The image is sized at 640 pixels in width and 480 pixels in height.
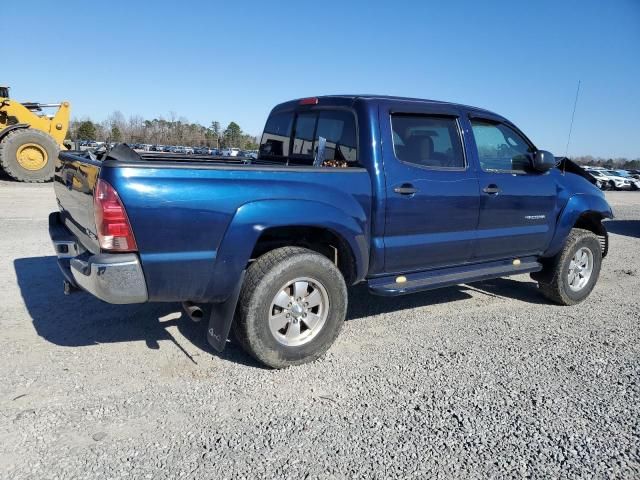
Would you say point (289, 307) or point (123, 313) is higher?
point (289, 307)

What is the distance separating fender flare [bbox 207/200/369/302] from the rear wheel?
14.0m

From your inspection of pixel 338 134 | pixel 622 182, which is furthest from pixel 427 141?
pixel 622 182

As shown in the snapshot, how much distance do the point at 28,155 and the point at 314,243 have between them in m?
14.2

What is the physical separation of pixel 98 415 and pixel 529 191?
410 centimetres

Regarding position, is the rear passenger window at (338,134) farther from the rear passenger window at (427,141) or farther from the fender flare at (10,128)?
the fender flare at (10,128)

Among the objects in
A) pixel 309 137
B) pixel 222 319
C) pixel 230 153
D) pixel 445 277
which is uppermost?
pixel 309 137

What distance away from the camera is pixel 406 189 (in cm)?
396

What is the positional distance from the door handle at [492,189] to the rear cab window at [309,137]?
4.36 feet

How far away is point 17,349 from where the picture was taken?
373cm

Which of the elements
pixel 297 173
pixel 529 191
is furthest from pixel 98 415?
pixel 529 191

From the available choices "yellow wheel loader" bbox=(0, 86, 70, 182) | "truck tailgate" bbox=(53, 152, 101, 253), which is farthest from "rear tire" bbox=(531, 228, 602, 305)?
"yellow wheel loader" bbox=(0, 86, 70, 182)

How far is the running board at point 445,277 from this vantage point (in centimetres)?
404

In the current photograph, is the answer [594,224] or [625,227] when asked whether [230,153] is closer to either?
[594,224]

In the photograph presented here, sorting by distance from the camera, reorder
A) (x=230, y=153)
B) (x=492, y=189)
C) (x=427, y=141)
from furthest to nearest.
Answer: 1. (x=230, y=153)
2. (x=492, y=189)
3. (x=427, y=141)
